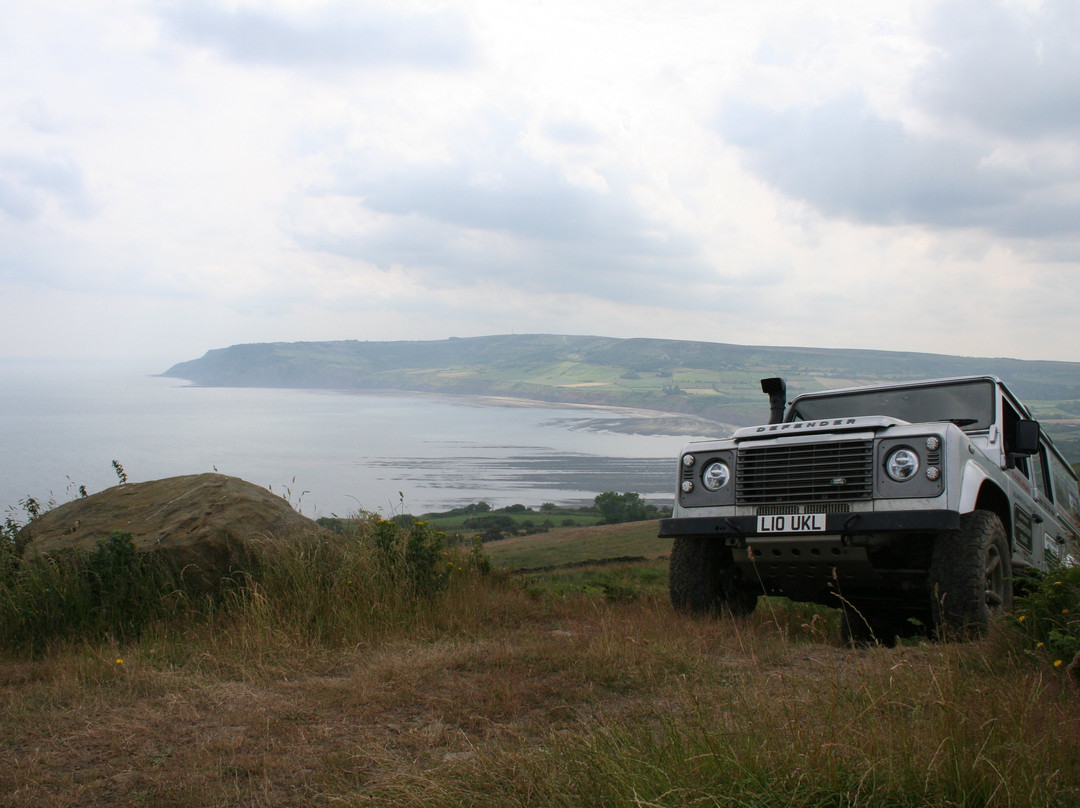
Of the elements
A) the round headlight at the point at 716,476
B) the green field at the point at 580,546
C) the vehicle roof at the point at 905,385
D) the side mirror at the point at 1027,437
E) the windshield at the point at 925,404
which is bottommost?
the green field at the point at 580,546

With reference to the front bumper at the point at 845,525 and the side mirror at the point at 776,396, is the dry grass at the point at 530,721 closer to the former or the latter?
the front bumper at the point at 845,525

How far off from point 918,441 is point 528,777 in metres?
3.78

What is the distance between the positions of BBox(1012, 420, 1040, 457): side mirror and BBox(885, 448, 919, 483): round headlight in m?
1.74

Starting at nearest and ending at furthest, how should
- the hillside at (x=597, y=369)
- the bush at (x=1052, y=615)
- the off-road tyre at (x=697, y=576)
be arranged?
the bush at (x=1052, y=615) < the off-road tyre at (x=697, y=576) < the hillside at (x=597, y=369)

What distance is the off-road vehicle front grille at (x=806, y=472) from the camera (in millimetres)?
5516

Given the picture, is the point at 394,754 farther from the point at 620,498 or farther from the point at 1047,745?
the point at 620,498

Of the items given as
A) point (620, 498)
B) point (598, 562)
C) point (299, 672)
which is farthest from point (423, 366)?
point (299, 672)

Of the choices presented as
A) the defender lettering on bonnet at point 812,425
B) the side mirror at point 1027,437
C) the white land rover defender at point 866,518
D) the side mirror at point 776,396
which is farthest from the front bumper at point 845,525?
the side mirror at point 776,396

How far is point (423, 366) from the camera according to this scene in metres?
163

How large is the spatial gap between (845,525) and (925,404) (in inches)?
99.6

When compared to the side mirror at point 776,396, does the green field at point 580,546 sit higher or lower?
lower

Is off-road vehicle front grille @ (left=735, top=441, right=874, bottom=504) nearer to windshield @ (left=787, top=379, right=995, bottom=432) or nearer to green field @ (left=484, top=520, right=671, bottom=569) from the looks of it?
windshield @ (left=787, top=379, right=995, bottom=432)

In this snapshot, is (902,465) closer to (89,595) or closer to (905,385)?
(905,385)

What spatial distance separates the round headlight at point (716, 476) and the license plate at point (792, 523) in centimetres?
46
